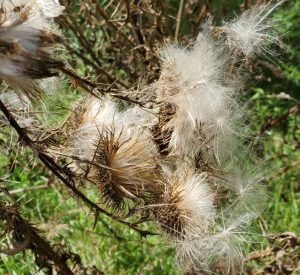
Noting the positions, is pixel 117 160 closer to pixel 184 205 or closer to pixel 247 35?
pixel 184 205

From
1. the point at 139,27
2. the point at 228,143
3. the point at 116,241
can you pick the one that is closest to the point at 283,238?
the point at 228,143

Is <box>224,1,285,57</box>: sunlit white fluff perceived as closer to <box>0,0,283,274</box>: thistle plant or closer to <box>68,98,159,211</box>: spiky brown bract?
<box>0,0,283,274</box>: thistle plant

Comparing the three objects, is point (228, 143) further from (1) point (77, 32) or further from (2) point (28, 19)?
(1) point (77, 32)

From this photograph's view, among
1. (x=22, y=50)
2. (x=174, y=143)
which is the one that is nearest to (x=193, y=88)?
(x=174, y=143)

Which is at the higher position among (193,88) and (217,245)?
(193,88)

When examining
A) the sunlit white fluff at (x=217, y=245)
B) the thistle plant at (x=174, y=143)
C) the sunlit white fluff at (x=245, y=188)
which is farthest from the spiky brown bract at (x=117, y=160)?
the sunlit white fluff at (x=245, y=188)

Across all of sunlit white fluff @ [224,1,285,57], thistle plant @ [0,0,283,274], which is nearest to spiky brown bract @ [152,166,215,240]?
thistle plant @ [0,0,283,274]

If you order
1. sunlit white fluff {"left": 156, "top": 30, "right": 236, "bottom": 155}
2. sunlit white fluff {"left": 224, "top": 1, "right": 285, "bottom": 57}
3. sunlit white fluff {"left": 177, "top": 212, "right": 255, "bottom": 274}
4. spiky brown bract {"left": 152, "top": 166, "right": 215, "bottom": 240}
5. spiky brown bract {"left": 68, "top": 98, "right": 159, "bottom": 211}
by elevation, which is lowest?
sunlit white fluff {"left": 177, "top": 212, "right": 255, "bottom": 274}
